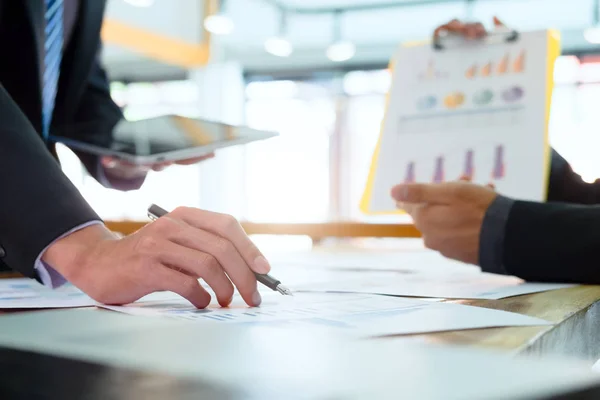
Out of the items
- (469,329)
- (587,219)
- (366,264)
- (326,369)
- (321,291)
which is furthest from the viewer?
(366,264)

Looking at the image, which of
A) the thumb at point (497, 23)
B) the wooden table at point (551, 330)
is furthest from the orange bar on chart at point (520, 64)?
the wooden table at point (551, 330)

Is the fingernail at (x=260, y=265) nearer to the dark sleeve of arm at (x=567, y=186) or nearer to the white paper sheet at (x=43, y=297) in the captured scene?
the white paper sheet at (x=43, y=297)

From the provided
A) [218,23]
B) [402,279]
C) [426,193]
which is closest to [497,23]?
[426,193]

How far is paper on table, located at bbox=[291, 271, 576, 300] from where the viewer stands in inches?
28.1

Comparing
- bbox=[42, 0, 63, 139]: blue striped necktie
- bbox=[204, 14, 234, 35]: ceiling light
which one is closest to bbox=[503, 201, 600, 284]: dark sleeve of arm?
bbox=[42, 0, 63, 139]: blue striped necktie

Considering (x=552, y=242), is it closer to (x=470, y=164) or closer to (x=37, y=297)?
(x=470, y=164)

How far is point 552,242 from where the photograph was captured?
0.86 meters

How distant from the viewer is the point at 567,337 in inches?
20.8

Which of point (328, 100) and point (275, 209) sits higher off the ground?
point (328, 100)

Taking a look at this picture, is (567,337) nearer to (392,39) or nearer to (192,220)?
(192,220)

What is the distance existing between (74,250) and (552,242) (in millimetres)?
584

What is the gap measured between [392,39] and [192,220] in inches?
297

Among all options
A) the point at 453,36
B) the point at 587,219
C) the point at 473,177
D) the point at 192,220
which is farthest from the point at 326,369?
the point at 453,36

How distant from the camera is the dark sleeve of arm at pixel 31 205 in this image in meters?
0.65
